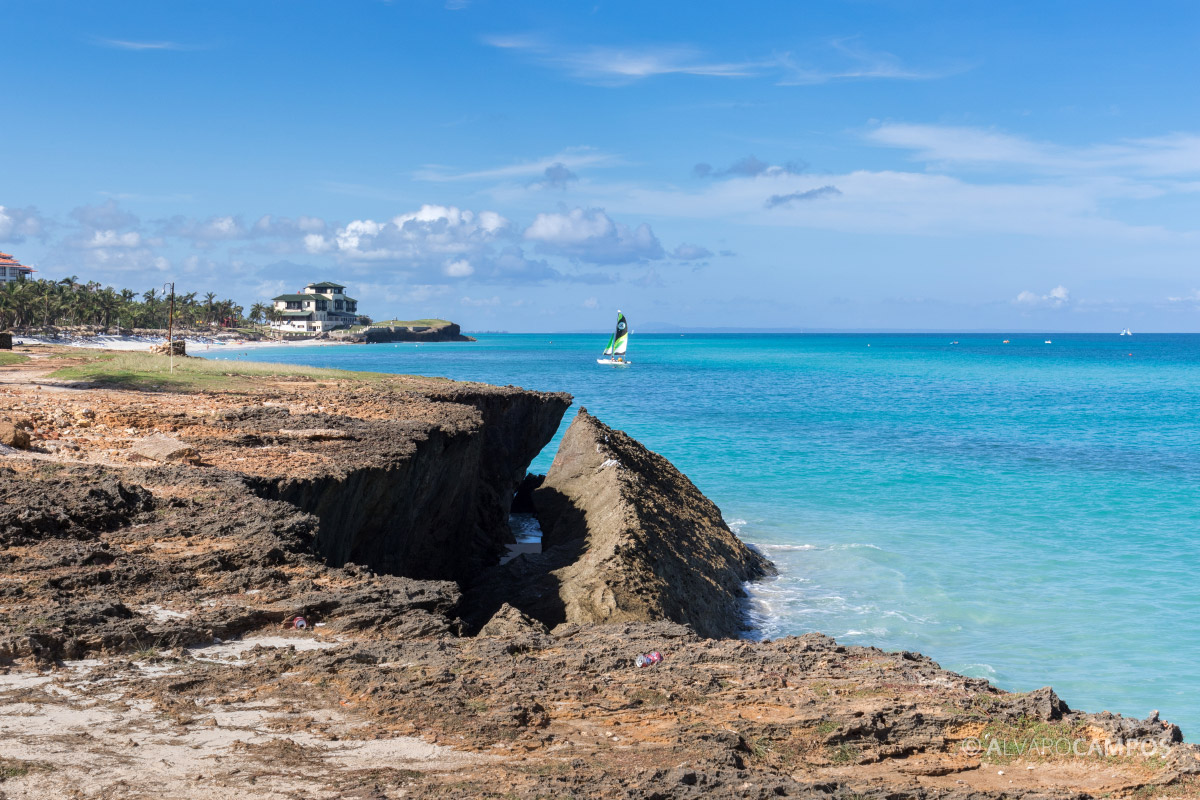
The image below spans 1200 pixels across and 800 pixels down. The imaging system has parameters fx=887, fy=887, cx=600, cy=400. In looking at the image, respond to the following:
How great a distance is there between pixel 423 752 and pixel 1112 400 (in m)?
76.0

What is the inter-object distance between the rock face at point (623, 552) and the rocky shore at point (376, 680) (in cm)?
12

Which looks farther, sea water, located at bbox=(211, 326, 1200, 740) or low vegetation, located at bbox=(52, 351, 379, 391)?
low vegetation, located at bbox=(52, 351, 379, 391)

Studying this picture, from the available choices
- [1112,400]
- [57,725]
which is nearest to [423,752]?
[57,725]

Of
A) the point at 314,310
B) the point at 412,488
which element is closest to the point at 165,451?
the point at 412,488

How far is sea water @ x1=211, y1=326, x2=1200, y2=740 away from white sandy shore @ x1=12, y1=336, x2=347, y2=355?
63.0 meters

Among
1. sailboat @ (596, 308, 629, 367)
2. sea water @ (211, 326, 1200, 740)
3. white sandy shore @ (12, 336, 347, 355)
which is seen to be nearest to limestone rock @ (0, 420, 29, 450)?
sea water @ (211, 326, 1200, 740)

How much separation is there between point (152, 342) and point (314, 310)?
65.1 metres

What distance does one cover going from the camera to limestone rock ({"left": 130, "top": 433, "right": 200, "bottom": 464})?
14773mm

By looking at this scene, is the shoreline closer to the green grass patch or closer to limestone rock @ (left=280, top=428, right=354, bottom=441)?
the green grass patch

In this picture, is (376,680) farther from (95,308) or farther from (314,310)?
(314,310)

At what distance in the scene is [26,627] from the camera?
8070 mm

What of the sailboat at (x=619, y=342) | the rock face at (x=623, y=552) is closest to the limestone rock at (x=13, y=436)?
the rock face at (x=623, y=552)

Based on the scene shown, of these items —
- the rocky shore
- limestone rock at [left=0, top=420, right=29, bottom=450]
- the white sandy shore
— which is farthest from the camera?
the white sandy shore

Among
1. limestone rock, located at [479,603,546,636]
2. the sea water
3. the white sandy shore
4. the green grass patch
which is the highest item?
the white sandy shore
